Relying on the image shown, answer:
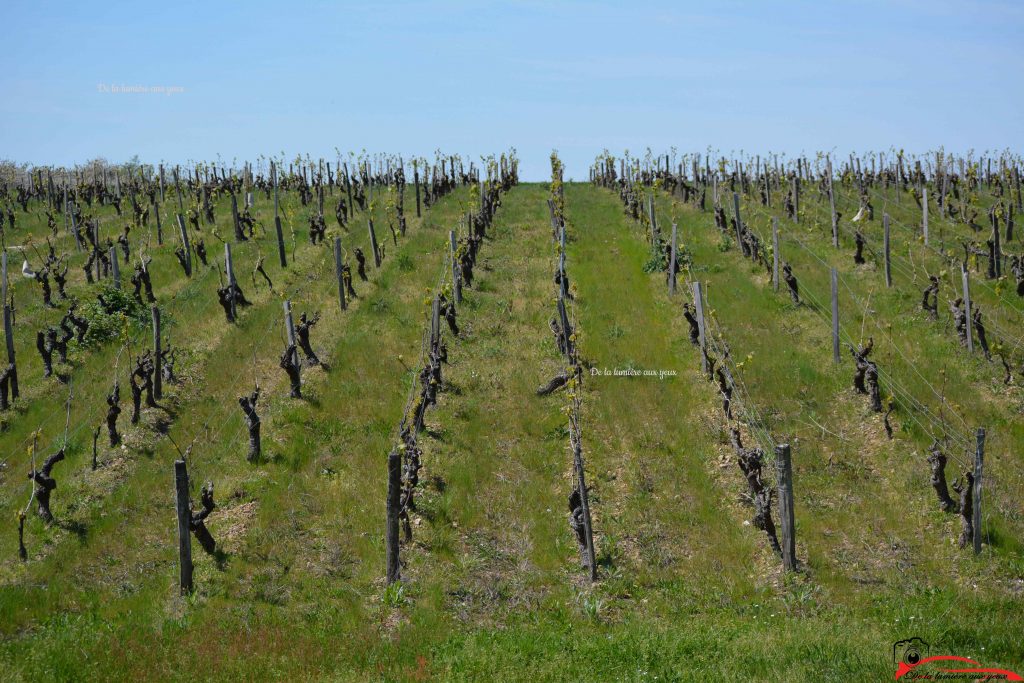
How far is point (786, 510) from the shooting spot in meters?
11.9

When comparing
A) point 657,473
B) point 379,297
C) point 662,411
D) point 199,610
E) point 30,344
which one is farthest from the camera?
point 379,297

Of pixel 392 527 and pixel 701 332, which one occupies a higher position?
pixel 701 332

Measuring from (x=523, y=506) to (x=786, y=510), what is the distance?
4325mm

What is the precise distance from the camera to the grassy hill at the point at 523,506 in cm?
1005

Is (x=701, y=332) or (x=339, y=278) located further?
(x=339, y=278)

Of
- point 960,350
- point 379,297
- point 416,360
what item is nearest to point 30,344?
point 379,297

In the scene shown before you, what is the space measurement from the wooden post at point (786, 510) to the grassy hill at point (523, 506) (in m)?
0.25

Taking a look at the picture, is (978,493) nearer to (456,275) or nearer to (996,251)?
(996,251)

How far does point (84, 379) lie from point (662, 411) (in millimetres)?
13547

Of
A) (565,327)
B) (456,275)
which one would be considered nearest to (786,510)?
(565,327)

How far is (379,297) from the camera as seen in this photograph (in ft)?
83.7

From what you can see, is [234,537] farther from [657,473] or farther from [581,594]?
[657,473]

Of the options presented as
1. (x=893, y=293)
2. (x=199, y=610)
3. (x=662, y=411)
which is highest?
(x=893, y=293)

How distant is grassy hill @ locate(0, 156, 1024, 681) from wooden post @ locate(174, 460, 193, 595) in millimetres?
255
